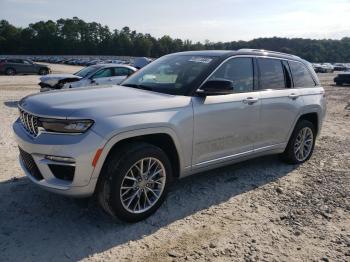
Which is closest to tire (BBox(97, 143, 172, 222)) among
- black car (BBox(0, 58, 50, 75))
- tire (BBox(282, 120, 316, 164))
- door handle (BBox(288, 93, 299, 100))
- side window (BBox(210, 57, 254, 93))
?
side window (BBox(210, 57, 254, 93))

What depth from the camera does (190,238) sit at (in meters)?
3.69

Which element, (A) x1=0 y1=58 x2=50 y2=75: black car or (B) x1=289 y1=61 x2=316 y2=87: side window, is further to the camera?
(A) x1=0 y1=58 x2=50 y2=75: black car

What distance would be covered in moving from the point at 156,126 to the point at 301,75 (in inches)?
131

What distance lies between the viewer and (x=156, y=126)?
3.80 m

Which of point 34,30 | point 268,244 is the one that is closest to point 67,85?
point 268,244

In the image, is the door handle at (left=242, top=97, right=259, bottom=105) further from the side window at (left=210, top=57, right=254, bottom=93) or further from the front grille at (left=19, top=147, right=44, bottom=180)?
the front grille at (left=19, top=147, right=44, bottom=180)

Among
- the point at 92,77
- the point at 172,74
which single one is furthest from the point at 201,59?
the point at 92,77

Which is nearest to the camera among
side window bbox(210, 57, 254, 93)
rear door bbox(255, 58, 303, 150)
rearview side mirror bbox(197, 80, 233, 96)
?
rearview side mirror bbox(197, 80, 233, 96)

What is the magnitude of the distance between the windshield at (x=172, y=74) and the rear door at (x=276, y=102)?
3.35 ft

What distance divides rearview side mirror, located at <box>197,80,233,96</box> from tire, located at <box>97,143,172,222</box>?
905 mm

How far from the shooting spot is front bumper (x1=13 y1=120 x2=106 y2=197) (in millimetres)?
3348

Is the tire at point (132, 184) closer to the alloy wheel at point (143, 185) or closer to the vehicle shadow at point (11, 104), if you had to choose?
the alloy wheel at point (143, 185)

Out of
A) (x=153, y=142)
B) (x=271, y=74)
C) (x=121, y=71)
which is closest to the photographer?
(x=153, y=142)

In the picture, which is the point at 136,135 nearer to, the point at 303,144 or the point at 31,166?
the point at 31,166
